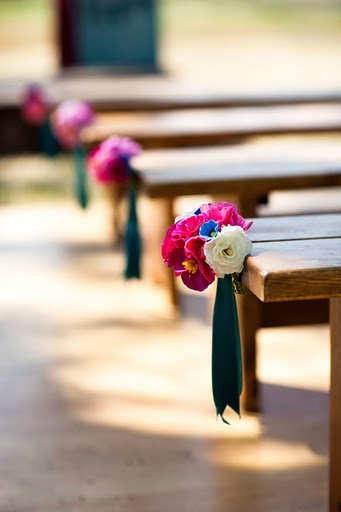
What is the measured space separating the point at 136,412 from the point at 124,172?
A: 0.79m

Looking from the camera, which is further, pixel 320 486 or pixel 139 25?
pixel 139 25

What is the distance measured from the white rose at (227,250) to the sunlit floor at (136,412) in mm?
662

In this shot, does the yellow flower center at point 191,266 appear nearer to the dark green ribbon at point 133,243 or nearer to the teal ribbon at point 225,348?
the teal ribbon at point 225,348

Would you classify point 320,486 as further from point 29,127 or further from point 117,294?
point 29,127

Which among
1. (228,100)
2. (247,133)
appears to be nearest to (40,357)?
(247,133)

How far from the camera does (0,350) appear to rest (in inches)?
132

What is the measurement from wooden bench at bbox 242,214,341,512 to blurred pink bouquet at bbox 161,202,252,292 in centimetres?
4

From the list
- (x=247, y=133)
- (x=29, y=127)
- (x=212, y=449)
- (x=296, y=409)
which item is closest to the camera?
(x=212, y=449)

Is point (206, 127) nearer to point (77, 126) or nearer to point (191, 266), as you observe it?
point (77, 126)

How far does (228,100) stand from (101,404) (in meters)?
2.55

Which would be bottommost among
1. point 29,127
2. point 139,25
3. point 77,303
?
point 77,303

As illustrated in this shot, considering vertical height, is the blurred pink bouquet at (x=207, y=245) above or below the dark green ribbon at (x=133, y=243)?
above

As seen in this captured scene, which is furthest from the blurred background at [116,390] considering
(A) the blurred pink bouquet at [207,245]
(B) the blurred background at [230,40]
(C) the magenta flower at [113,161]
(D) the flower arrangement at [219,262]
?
(B) the blurred background at [230,40]

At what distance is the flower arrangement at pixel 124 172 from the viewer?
305 cm
